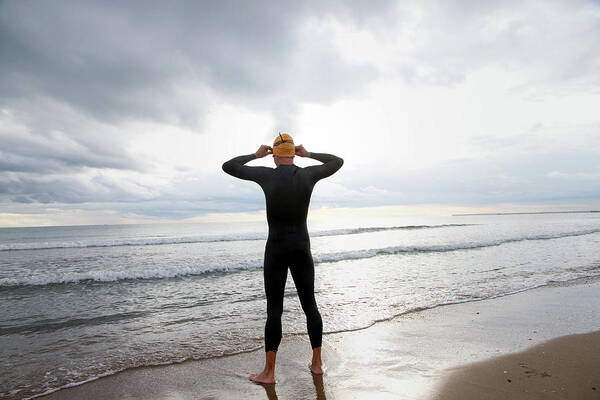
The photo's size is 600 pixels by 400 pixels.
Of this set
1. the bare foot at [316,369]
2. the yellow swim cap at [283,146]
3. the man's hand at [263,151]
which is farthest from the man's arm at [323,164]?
the bare foot at [316,369]

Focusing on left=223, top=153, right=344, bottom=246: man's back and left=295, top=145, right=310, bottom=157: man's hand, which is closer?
left=223, top=153, right=344, bottom=246: man's back

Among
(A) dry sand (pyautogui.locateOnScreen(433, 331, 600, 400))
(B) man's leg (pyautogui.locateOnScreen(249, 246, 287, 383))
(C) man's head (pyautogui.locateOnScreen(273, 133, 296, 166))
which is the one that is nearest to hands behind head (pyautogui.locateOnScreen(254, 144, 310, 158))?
(C) man's head (pyautogui.locateOnScreen(273, 133, 296, 166))

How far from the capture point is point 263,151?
143 inches

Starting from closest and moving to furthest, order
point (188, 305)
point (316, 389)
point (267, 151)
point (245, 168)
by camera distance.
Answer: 1. point (316, 389)
2. point (245, 168)
3. point (267, 151)
4. point (188, 305)

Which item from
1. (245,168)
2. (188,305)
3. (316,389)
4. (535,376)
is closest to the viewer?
(316,389)

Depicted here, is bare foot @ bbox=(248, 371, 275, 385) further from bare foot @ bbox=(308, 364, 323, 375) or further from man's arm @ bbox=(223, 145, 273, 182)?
man's arm @ bbox=(223, 145, 273, 182)

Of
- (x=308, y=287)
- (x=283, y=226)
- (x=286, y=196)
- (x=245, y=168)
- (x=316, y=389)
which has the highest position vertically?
(x=245, y=168)

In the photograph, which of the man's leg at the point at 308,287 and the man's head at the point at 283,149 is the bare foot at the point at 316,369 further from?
the man's head at the point at 283,149

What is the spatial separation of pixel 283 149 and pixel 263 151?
27cm

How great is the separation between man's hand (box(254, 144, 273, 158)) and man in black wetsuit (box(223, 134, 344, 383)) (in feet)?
0.05

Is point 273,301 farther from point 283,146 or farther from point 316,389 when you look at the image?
point 283,146

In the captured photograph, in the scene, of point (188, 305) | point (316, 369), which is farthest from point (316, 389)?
point (188, 305)

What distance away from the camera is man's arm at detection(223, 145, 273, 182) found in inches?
138

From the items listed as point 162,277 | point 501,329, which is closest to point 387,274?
point 501,329
